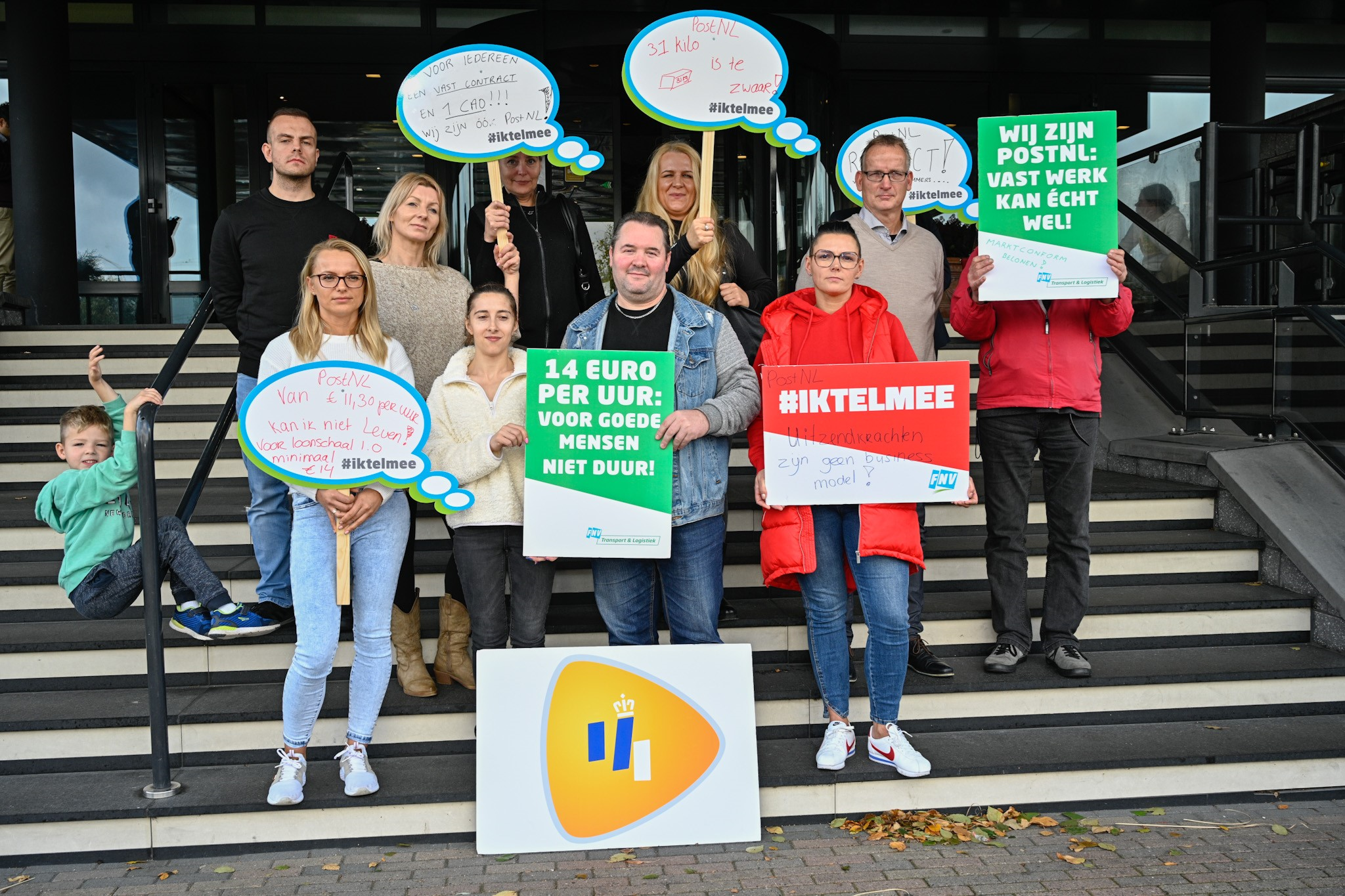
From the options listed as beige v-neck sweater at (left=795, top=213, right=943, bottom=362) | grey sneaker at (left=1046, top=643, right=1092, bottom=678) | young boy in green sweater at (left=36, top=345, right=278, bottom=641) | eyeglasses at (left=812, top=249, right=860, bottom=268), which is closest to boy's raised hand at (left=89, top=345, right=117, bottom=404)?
young boy in green sweater at (left=36, top=345, right=278, bottom=641)

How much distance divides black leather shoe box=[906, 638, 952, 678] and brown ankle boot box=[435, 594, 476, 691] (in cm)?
175

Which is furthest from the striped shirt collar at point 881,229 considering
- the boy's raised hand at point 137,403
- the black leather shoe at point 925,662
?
the boy's raised hand at point 137,403

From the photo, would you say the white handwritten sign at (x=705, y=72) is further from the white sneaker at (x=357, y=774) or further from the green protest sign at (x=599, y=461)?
the white sneaker at (x=357, y=774)

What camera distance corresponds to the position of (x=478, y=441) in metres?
3.53

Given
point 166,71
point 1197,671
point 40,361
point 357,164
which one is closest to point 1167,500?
point 1197,671

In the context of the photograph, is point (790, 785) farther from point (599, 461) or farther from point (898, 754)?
point (599, 461)

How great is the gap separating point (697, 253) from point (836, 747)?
74.7 inches

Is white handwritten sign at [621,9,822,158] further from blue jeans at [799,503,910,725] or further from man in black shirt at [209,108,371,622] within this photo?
blue jeans at [799,503,910,725]

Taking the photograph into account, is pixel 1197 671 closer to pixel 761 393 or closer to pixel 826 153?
pixel 761 393

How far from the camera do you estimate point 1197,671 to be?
4.33m

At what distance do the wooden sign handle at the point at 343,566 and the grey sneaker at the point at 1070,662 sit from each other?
2.78 meters

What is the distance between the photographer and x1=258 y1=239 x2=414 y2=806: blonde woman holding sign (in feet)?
11.2

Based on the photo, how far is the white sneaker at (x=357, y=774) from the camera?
3.51 metres

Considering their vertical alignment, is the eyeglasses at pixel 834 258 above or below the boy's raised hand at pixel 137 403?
above
